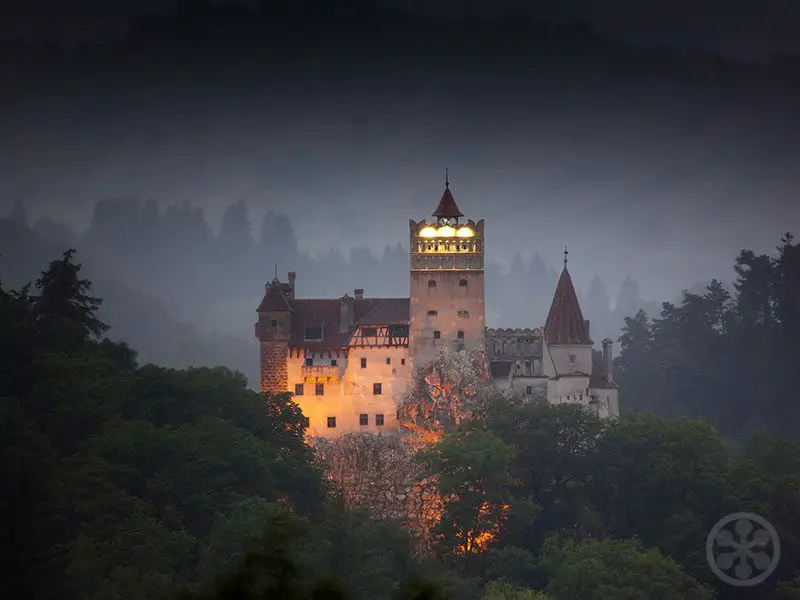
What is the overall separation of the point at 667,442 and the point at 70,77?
9874cm

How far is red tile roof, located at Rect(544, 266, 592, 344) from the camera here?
94.6m

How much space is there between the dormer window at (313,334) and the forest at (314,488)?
12.8 feet

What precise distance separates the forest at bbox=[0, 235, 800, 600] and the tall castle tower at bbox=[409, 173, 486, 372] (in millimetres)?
3837

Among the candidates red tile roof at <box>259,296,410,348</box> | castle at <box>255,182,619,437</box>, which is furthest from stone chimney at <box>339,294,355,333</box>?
red tile roof at <box>259,296,410,348</box>

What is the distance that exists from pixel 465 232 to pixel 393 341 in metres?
6.65

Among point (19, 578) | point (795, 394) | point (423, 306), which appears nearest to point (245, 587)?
point (19, 578)

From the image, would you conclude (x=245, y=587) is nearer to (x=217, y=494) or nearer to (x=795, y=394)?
(x=217, y=494)

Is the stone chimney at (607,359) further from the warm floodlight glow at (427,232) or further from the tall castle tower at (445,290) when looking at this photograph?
the warm floodlight glow at (427,232)

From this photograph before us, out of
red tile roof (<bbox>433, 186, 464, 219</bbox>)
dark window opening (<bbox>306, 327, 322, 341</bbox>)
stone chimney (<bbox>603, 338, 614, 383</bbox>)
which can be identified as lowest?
stone chimney (<bbox>603, 338, 614, 383</bbox>)

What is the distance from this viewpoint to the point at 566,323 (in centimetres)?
9538

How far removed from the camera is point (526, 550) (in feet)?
277

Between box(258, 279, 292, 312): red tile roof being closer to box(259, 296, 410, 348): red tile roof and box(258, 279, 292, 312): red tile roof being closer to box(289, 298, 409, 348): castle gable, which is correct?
box(259, 296, 410, 348): red tile roof

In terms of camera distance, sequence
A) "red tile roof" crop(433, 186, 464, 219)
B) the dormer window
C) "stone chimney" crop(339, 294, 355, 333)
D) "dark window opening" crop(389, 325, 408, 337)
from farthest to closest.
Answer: "red tile roof" crop(433, 186, 464, 219) → "stone chimney" crop(339, 294, 355, 333) → the dormer window → "dark window opening" crop(389, 325, 408, 337)

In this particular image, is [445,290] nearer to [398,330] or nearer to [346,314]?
[398,330]
